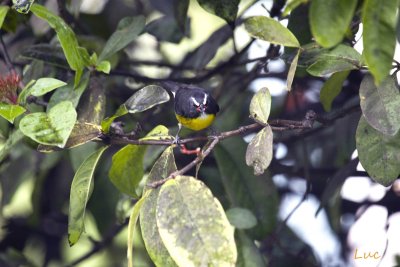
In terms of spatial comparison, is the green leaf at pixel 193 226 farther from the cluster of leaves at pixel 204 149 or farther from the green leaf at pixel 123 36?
the green leaf at pixel 123 36

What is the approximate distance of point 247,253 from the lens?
61.2 inches

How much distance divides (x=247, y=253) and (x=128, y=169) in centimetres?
33

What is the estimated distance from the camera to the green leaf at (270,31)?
4.18ft

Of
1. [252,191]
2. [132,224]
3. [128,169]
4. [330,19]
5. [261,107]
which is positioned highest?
[330,19]

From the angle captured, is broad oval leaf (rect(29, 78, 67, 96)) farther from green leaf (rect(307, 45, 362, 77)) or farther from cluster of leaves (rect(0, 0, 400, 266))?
green leaf (rect(307, 45, 362, 77))

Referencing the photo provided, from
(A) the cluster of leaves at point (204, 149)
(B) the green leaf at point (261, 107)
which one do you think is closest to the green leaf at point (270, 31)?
(A) the cluster of leaves at point (204, 149)

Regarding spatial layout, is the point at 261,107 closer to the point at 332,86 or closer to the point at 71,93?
the point at 332,86

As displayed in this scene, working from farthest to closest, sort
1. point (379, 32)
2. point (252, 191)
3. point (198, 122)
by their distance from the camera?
point (198, 122)
point (252, 191)
point (379, 32)

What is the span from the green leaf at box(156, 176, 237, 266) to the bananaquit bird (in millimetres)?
672

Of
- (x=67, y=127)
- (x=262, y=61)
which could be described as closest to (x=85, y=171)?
Result: (x=67, y=127)

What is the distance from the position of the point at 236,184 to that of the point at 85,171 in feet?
1.67

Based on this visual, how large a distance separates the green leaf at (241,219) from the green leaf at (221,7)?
40 cm

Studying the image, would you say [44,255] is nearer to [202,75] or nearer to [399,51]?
[202,75]

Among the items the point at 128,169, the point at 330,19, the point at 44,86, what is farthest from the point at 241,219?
the point at 330,19
